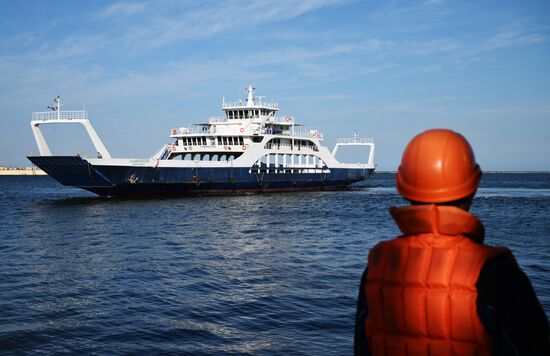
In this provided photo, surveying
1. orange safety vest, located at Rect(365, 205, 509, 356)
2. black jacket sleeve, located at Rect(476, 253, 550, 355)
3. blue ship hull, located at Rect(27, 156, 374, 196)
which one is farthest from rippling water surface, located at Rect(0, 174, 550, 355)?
blue ship hull, located at Rect(27, 156, 374, 196)

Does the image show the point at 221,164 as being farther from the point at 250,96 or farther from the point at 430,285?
the point at 430,285

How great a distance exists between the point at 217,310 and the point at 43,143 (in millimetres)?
30066

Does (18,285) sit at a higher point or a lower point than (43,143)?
lower

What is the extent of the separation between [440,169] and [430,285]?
387mm

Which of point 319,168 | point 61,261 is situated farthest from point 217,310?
point 319,168

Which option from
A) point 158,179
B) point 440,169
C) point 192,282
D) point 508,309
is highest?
point 440,169

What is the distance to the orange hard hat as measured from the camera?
198cm

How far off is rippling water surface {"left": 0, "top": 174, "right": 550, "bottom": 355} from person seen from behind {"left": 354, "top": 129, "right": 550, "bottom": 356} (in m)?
5.12

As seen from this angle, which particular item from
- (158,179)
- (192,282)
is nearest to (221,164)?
(158,179)

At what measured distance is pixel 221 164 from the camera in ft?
137

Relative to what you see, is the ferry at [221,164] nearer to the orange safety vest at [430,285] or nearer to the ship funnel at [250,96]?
the ship funnel at [250,96]

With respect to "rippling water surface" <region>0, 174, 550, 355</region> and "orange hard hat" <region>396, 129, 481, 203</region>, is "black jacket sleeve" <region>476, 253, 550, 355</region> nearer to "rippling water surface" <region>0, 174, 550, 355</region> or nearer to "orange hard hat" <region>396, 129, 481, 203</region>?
"orange hard hat" <region>396, 129, 481, 203</region>

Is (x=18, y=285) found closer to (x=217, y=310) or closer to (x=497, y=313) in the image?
(x=217, y=310)

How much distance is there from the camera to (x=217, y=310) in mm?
9078
